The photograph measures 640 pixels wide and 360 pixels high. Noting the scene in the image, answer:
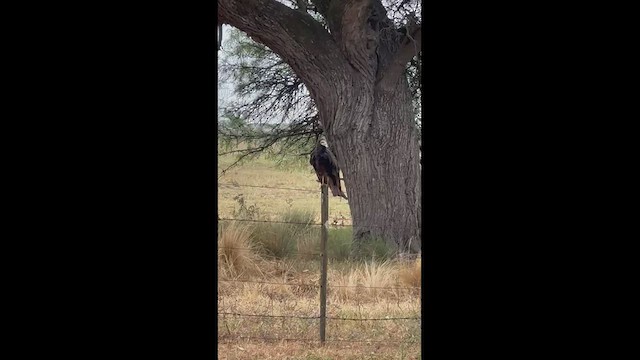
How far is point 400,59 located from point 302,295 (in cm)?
203

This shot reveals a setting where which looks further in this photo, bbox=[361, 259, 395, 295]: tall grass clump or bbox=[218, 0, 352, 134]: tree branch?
bbox=[218, 0, 352, 134]: tree branch

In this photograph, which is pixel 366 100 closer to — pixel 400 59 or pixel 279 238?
pixel 400 59

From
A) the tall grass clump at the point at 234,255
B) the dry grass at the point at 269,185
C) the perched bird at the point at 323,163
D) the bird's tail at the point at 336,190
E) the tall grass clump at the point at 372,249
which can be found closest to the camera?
the tall grass clump at the point at 234,255

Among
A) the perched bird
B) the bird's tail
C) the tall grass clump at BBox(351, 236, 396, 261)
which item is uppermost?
the perched bird

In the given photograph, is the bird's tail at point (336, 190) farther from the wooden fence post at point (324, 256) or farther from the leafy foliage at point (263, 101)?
the wooden fence post at point (324, 256)

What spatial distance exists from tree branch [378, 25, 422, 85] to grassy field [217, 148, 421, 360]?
1244mm

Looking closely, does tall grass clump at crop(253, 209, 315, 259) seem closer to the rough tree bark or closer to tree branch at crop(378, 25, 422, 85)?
the rough tree bark

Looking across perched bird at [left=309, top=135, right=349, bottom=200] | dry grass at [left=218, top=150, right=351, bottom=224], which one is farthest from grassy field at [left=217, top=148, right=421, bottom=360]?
dry grass at [left=218, top=150, right=351, bottom=224]

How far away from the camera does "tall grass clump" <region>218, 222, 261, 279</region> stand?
5656mm

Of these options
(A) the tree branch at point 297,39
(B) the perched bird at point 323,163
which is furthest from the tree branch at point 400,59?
(B) the perched bird at point 323,163

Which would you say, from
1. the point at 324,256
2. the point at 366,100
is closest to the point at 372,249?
the point at 366,100

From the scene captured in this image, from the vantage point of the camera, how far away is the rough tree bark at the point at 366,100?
20.2 feet
